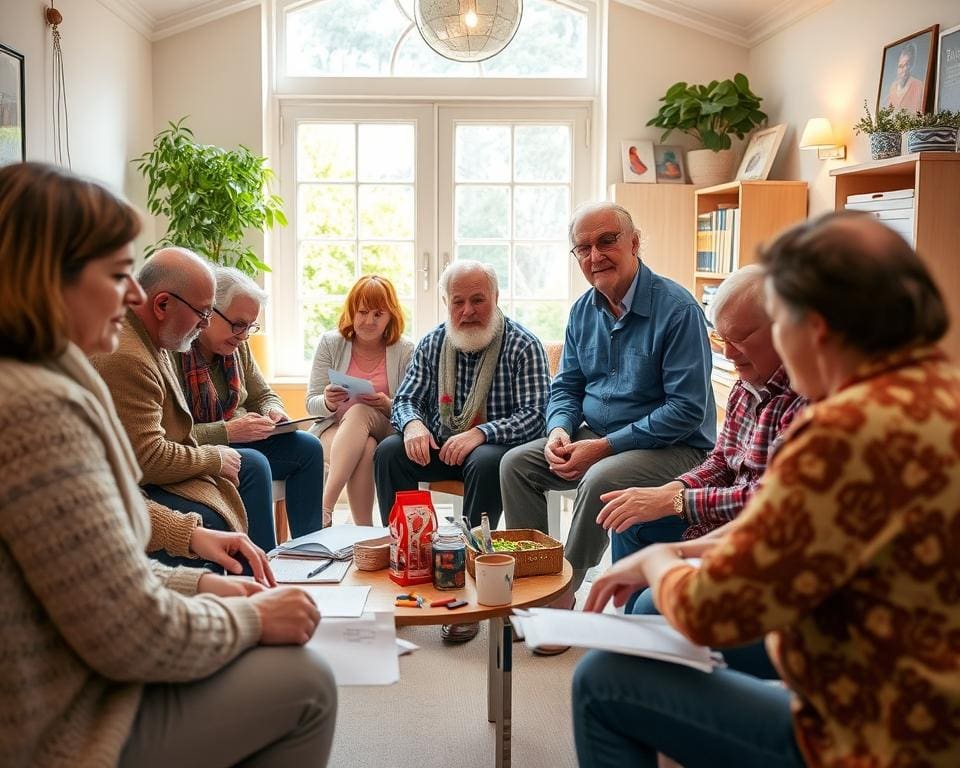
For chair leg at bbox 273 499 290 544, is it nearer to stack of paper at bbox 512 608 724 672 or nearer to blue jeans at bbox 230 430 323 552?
blue jeans at bbox 230 430 323 552

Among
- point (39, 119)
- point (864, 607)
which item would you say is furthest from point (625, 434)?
point (39, 119)

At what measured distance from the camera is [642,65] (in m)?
5.01

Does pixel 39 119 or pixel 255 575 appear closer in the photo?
pixel 255 575

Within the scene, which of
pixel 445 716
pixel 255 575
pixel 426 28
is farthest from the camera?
pixel 426 28

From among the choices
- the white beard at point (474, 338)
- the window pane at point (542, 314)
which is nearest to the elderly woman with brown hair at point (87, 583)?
the white beard at point (474, 338)

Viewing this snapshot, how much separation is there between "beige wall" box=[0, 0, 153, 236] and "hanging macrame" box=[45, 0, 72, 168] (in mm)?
36

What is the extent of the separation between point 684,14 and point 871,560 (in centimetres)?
453

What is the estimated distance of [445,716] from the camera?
2432 millimetres

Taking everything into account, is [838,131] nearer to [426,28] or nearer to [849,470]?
[426,28]

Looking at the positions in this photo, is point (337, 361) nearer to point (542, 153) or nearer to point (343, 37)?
point (542, 153)

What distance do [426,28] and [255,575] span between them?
210 cm

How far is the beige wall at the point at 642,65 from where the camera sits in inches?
196

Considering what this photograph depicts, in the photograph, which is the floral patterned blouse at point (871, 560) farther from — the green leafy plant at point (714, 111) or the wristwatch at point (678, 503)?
the green leafy plant at point (714, 111)

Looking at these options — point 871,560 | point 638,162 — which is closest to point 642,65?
point 638,162
